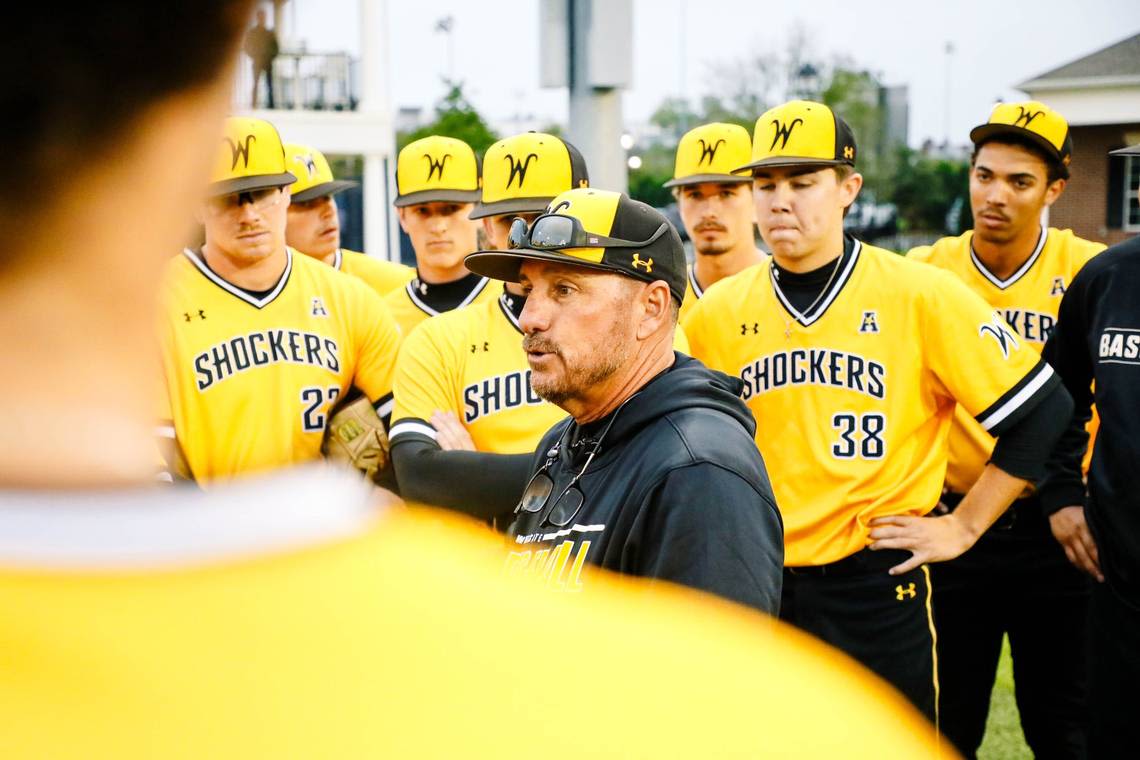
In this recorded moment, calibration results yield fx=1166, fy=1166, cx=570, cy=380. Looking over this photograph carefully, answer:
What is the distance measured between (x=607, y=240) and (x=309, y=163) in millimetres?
4039

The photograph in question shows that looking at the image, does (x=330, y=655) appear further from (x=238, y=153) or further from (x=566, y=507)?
(x=238, y=153)

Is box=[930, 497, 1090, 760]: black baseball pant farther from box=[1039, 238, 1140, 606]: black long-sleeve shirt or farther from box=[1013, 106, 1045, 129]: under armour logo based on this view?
box=[1013, 106, 1045, 129]: under armour logo

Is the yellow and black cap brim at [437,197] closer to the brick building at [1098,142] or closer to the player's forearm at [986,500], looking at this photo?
the player's forearm at [986,500]

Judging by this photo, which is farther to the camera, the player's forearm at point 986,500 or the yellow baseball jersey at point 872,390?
the player's forearm at point 986,500

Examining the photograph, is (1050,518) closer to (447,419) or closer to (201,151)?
(447,419)

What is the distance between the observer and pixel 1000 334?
3986 mm

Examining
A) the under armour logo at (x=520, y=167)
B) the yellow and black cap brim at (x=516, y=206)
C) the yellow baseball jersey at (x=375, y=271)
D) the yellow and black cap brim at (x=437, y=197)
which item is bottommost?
the yellow baseball jersey at (x=375, y=271)

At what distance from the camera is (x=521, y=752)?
1.97 feet

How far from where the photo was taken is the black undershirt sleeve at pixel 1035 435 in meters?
4.02

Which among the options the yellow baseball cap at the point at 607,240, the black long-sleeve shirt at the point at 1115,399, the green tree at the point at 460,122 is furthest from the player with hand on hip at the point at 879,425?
the green tree at the point at 460,122

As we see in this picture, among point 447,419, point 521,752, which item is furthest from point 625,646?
point 447,419

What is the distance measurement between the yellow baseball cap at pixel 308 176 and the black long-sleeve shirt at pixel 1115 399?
3.90 meters

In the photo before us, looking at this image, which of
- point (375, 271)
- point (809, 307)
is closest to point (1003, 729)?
point (809, 307)

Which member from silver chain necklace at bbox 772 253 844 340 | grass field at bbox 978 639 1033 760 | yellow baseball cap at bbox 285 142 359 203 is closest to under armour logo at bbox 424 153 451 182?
yellow baseball cap at bbox 285 142 359 203
